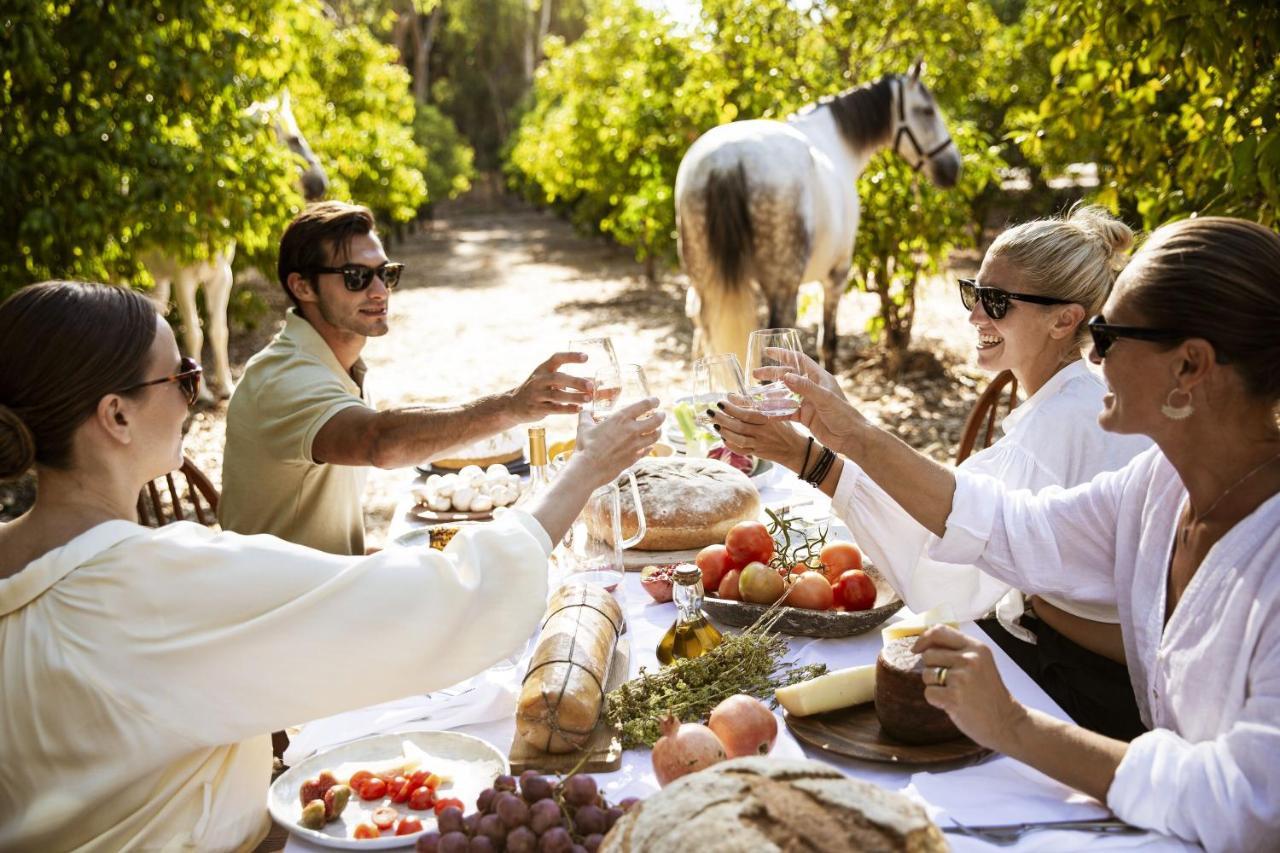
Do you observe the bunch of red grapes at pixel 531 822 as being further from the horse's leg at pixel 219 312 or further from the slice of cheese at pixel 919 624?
the horse's leg at pixel 219 312

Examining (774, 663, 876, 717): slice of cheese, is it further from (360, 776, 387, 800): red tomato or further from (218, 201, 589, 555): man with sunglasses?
(218, 201, 589, 555): man with sunglasses

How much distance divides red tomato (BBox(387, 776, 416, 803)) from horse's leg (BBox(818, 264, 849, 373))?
7439 mm

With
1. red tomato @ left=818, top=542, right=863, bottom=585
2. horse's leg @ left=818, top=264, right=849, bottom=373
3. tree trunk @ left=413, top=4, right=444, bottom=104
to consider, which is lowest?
horse's leg @ left=818, top=264, right=849, bottom=373

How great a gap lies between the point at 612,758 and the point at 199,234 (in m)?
5.87

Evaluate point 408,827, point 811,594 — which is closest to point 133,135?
point 811,594

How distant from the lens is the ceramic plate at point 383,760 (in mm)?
1697

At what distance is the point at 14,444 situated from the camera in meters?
1.76

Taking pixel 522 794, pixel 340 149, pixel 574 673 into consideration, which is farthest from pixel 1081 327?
pixel 340 149

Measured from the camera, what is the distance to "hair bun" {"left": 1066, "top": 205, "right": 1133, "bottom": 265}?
9.51 ft

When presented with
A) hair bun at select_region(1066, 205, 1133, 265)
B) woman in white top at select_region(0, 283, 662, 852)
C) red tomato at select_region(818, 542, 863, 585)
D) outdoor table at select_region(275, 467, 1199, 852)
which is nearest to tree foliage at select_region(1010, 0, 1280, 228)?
hair bun at select_region(1066, 205, 1133, 265)

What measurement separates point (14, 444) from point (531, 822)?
1112 millimetres

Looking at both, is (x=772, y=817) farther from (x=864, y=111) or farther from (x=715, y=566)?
(x=864, y=111)

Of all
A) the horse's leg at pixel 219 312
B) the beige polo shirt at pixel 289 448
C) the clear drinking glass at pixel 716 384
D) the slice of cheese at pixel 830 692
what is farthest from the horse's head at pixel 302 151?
the slice of cheese at pixel 830 692

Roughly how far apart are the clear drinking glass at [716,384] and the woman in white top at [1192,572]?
1.00 meters
